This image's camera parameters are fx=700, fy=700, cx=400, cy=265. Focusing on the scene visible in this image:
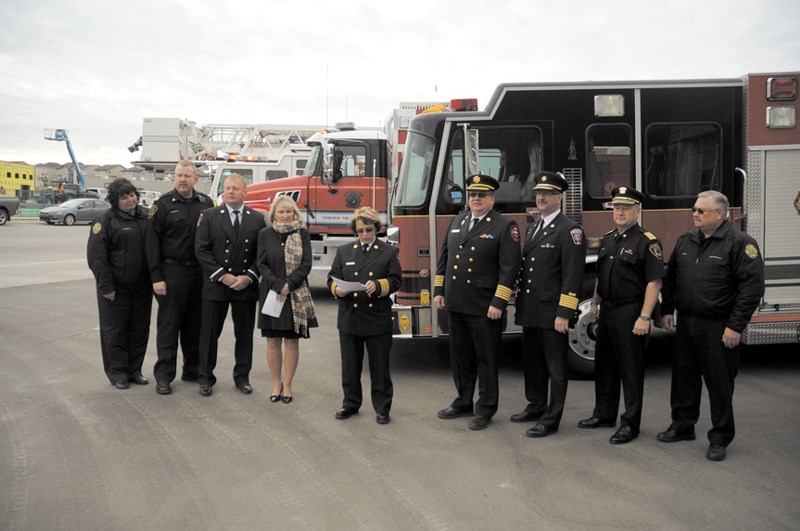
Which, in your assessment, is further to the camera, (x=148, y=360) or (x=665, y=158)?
(x=148, y=360)

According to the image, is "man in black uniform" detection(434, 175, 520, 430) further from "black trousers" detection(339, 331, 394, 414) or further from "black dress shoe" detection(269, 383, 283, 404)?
"black dress shoe" detection(269, 383, 283, 404)

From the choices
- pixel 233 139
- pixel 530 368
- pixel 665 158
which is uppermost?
pixel 233 139

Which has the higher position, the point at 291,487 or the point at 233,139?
the point at 233,139

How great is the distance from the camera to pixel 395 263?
5.56 m

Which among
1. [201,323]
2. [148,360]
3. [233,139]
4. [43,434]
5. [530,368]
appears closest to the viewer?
[43,434]

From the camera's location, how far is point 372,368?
5.65 meters

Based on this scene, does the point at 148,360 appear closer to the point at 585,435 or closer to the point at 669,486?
the point at 585,435

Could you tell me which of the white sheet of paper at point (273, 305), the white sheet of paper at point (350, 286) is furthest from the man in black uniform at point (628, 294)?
the white sheet of paper at point (273, 305)

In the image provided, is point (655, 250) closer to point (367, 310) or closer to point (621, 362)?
point (621, 362)

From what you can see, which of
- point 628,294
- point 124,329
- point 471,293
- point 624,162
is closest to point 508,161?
point 624,162

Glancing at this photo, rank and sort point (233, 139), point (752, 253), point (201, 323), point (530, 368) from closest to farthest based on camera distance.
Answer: point (752, 253), point (530, 368), point (201, 323), point (233, 139)

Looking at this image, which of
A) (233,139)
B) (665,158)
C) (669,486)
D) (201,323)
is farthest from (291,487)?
(233,139)

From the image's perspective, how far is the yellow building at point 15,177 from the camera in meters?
65.5

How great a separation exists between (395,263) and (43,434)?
114 inches
